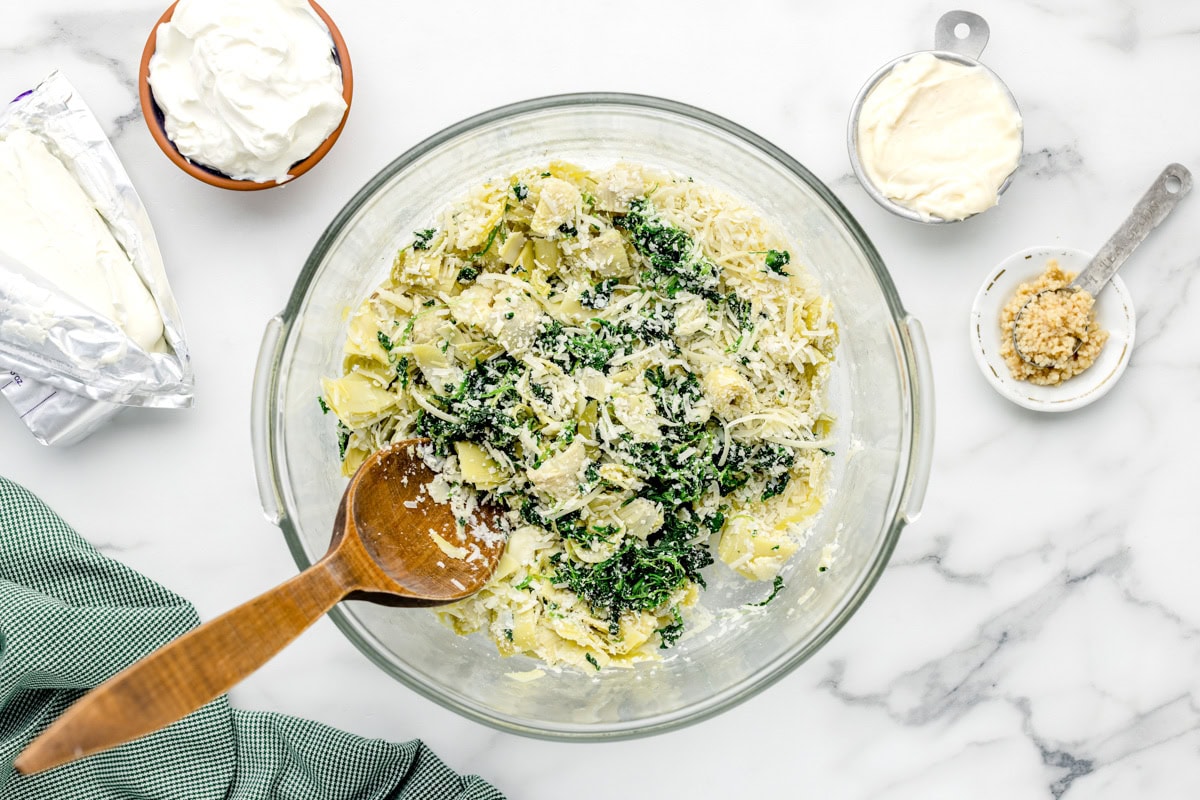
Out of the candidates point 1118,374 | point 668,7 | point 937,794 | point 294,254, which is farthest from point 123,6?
point 937,794

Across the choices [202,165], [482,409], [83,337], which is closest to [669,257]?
[482,409]

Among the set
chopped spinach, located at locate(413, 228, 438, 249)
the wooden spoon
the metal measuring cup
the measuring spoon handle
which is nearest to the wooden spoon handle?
the wooden spoon

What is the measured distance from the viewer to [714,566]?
9.07 feet

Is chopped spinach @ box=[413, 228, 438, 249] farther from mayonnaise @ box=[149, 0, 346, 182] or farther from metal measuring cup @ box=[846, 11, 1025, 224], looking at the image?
metal measuring cup @ box=[846, 11, 1025, 224]

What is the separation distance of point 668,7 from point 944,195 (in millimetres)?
969

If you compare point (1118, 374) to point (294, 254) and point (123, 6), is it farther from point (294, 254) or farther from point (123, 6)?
point (123, 6)

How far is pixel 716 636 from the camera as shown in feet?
9.10

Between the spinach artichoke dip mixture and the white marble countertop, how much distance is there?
50 cm

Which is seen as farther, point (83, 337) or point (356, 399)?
point (83, 337)

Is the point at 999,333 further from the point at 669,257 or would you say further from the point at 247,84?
the point at 247,84

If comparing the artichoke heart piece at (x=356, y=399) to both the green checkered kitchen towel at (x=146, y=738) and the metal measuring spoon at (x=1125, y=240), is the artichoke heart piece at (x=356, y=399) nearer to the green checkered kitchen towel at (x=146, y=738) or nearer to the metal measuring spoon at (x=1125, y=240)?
the green checkered kitchen towel at (x=146, y=738)

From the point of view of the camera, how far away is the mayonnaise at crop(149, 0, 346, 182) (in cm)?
271

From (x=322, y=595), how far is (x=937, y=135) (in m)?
2.08

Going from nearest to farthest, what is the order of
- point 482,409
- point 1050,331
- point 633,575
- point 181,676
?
point 181,676, point 482,409, point 633,575, point 1050,331
